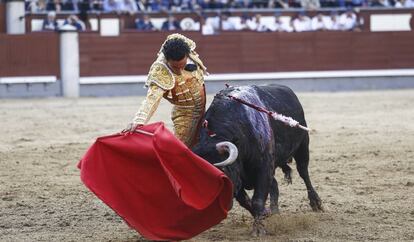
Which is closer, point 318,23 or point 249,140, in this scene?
point 249,140

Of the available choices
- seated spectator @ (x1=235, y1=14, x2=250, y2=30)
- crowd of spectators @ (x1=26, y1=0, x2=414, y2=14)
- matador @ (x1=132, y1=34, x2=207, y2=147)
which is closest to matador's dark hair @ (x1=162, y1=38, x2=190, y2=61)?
matador @ (x1=132, y1=34, x2=207, y2=147)

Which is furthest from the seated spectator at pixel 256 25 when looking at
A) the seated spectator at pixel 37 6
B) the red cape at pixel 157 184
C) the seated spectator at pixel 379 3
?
the red cape at pixel 157 184

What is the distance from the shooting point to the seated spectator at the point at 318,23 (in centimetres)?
1677

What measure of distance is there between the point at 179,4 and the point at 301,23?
2.38m

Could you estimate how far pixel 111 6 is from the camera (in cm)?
1598

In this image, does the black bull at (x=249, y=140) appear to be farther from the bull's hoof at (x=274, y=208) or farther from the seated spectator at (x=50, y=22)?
the seated spectator at (x=50, y=22)

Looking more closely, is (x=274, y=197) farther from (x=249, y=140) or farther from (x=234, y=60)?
(x=234, y=60)

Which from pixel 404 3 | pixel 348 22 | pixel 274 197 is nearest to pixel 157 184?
pixel 274 197

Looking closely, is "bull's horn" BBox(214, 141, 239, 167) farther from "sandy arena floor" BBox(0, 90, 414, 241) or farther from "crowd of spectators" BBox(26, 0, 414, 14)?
"crowd of spectators" BBox(26, 0, 414, 14)

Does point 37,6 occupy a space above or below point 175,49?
below

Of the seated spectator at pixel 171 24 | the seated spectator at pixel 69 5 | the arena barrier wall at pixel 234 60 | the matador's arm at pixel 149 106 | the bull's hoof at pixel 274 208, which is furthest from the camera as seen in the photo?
the seated spectator at pixel 171 24

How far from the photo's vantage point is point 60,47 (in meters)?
15.3

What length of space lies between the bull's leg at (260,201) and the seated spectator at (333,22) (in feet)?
40.8

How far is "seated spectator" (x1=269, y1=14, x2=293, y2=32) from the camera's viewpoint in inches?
654
